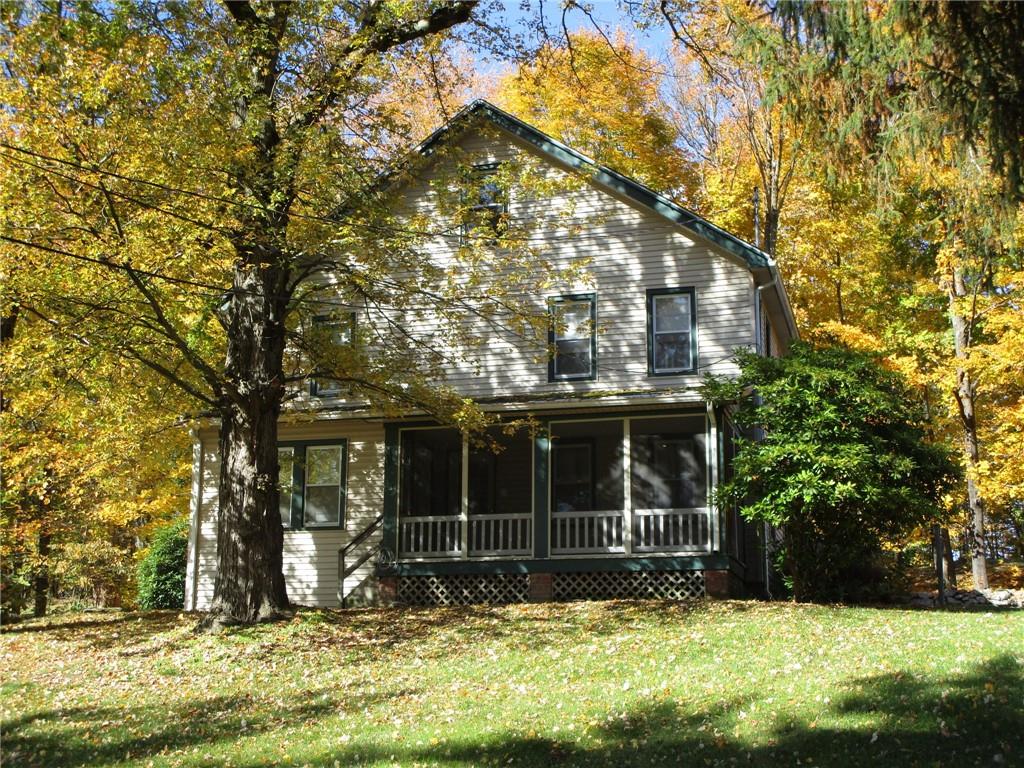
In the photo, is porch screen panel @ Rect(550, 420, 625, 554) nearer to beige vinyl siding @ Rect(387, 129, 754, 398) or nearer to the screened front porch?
the screened front porch

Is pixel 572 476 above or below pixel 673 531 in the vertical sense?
above

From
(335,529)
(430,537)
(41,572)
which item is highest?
(335,529)

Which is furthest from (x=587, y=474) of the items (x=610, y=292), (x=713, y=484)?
(x=610, y=292)

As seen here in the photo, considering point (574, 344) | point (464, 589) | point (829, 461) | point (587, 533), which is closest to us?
point (829, 461)

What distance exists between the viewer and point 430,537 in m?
20.0

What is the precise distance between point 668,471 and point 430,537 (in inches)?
186

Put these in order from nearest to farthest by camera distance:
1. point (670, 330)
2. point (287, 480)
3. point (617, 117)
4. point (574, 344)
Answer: point (670, 330) < point (574, 344) < point (287, 480) < point (617, 117)

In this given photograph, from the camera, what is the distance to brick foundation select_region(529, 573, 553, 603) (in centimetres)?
1909

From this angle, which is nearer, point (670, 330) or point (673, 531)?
point (673, 531)

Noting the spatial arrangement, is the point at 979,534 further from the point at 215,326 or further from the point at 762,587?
the point at 215,326

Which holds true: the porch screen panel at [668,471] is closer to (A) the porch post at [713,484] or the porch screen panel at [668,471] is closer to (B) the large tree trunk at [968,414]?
(A) the porch post at [713,484]

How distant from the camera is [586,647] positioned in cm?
1389

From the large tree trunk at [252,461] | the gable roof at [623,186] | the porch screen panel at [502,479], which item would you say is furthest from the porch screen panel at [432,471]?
the gable roof at [623,186]

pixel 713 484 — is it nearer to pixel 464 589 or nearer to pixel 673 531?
pixel 673 531
